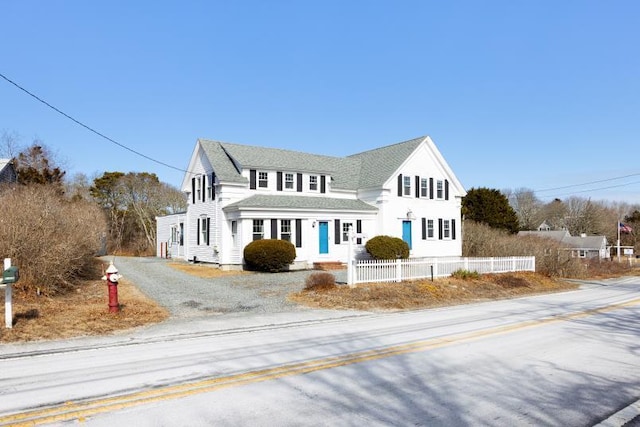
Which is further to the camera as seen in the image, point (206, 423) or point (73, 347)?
point (73, 347)

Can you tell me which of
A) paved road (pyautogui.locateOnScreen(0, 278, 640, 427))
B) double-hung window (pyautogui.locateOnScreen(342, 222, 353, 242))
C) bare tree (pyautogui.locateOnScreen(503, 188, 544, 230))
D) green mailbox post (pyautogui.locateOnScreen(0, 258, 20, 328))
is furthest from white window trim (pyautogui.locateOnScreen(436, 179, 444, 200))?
bare tree (pyautogui.locateOnScreen(503, 188, 544, 230))

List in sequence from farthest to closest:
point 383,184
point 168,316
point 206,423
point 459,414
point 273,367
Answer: point 383,184
point 168,316
point 273,367
point 459,414
point 206,423

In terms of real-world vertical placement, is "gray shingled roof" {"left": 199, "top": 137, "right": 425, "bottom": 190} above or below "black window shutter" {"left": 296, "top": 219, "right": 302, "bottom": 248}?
above

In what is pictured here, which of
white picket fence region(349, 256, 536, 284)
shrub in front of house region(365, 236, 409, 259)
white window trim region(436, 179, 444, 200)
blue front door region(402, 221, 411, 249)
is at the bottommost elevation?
white picket fence region(349, 256, 536, 284)

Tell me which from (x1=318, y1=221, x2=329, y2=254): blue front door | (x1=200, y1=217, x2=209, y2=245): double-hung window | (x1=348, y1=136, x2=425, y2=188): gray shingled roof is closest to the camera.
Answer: (x1=318, y1=221, x2=329, y2=254): blue front door

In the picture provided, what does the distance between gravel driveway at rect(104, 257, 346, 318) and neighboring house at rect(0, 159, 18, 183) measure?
1308 cm

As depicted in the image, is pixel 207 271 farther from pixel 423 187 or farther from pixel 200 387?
pixel 200 387

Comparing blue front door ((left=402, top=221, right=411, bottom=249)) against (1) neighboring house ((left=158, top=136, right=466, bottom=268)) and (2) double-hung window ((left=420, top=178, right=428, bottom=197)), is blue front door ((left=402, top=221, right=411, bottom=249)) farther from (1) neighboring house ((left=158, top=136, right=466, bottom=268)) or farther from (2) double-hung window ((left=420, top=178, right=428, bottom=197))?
(2) double-hung window ((left=420, top=178, right=428, bottom=197))

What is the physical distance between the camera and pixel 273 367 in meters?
7.16

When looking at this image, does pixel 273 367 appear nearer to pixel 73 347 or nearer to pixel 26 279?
pixel 73 347

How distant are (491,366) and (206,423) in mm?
4588

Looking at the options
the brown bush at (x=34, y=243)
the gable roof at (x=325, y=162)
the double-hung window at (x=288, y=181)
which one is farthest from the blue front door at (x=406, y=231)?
the brown bush at (x=34, y=243)

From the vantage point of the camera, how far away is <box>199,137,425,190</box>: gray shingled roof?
93.0 feet

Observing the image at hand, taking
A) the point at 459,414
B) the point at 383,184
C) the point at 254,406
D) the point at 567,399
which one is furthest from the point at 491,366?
the point at 383,184
